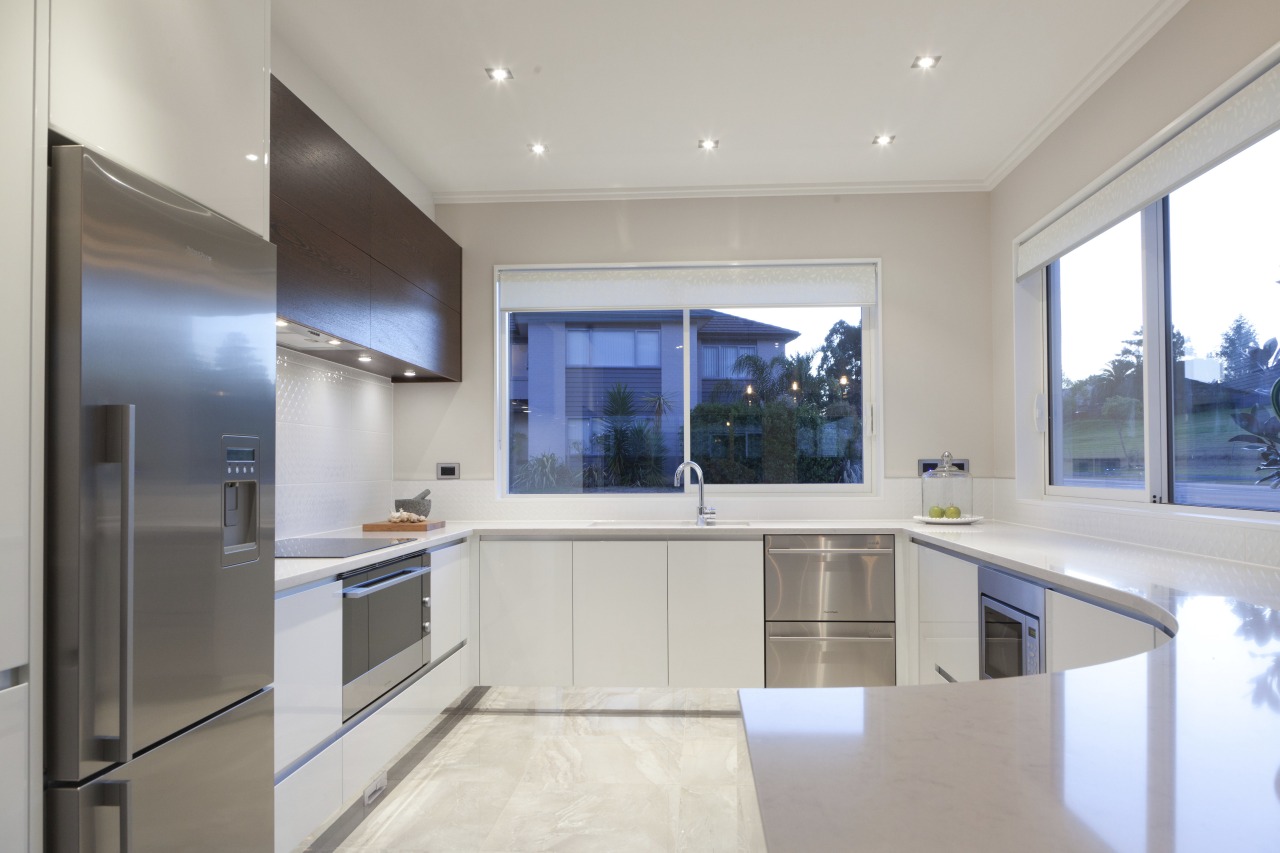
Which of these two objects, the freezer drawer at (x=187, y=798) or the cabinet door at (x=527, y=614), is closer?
the freezer drawer at (x=187, y=798)

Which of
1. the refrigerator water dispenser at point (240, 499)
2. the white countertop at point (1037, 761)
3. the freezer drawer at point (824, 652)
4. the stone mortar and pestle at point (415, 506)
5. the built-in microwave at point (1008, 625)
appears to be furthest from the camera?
the stone mortar and pestle at point (415, 506)

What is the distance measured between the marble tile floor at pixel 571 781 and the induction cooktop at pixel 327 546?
34.7 inches

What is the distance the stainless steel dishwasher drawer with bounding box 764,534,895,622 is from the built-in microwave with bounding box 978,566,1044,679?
0.78m

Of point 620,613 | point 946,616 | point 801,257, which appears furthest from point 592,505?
point 946,616

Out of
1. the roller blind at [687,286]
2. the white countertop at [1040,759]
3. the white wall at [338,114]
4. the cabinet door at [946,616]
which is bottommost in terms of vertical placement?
the cabinet door at [946,616]

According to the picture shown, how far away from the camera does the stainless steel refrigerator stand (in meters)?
1.17

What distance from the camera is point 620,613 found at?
3492 millimetres

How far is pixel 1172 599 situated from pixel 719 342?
283 cm

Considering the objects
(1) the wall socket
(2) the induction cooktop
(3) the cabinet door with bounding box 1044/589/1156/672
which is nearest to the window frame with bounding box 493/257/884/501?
(2) the induction cooktop

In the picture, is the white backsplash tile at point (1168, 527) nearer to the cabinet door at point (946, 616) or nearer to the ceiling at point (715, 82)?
the cabinet door at point (946, 616)

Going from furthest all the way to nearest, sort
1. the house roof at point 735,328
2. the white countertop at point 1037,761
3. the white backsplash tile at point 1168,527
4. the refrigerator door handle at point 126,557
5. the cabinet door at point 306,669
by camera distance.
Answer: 1. the house roof at point 735,328
2. the white backsplash tile at point 1168,527
3. the cabinet door at point 306,669
4. the refrigerator door handle at point 126,557
5. the white countertop at point 1037,761

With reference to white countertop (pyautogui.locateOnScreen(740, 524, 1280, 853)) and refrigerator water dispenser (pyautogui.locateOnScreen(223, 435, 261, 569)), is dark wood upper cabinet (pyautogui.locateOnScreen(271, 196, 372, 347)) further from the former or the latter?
white countertop (pyautogui.locateOnScreen(740, 524, 1280, 853))

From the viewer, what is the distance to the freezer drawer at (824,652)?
3453 millimetres

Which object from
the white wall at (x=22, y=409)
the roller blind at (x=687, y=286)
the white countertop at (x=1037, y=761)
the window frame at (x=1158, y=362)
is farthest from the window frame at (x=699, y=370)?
the white countertop at (x=1037, y=761)
